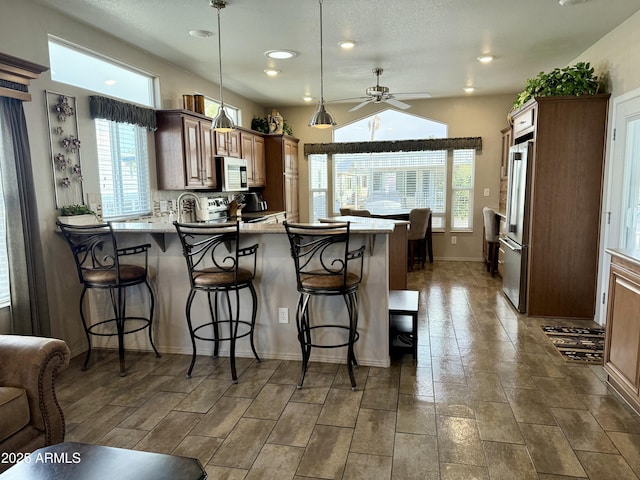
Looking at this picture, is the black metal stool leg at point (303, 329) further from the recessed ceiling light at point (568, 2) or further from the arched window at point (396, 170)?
the arched window at point (396, 170)

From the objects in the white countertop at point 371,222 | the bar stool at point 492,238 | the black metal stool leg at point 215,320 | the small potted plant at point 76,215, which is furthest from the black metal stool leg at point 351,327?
the bar stool at point 492,238

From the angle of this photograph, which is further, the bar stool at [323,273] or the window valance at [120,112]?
the window valance at [120,112]

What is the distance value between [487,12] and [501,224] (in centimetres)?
329

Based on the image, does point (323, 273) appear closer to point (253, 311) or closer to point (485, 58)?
point (253, 311)

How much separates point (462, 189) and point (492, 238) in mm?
1369

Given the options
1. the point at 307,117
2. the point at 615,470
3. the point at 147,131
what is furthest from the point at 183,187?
the point at 615,470

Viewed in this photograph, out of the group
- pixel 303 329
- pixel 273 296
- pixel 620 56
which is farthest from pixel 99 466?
pixel 620 56

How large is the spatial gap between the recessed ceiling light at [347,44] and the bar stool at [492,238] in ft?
10.6

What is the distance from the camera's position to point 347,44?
4164 millimetres

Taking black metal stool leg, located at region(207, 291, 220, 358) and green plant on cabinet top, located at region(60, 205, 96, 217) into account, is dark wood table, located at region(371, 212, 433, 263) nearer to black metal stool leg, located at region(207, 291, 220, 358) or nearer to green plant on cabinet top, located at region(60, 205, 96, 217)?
black metal stool leg, located at region(207, 291, 220, 358)

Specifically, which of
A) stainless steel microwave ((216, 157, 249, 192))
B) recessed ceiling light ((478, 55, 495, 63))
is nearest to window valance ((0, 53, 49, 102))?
stainless steel microwave ((216, 157, 249, 192))

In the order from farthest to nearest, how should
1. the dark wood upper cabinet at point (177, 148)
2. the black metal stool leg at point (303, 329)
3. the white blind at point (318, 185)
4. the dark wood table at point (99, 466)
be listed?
the white blind at point (318, 185) → the dark wood upper cabinet at point (177, 148) → the black metal stool leg at point (303, 329) → the dark wood table at point (99, 466)

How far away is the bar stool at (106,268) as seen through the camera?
3.08 metres

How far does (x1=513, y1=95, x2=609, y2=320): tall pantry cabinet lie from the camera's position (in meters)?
4.05
